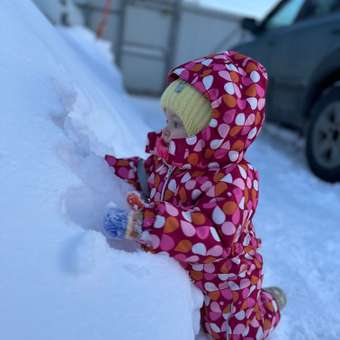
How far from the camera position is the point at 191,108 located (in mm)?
1541

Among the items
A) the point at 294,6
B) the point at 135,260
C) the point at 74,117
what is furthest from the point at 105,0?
the point at 135,260

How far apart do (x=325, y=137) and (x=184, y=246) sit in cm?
305

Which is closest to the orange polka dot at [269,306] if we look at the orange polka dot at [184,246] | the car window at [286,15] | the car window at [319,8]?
the orange polka dot at [184,246]

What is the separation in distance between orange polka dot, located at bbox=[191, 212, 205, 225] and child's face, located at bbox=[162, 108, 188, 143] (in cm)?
29

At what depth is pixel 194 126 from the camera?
1.55 meters

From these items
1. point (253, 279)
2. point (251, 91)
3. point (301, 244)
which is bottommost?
point (301, 244)

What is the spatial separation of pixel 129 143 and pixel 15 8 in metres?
0.89

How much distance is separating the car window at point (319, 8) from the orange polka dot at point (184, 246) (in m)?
3.63

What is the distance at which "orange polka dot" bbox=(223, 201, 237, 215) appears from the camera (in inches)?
55.9

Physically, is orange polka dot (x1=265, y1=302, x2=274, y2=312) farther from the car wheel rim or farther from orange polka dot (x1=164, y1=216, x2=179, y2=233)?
the car wheel rim

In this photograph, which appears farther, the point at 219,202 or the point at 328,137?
the point at 328,137

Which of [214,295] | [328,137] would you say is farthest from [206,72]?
[328,137]

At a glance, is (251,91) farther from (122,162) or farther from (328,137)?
(328,137)

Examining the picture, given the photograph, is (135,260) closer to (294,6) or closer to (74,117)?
(74,117)
